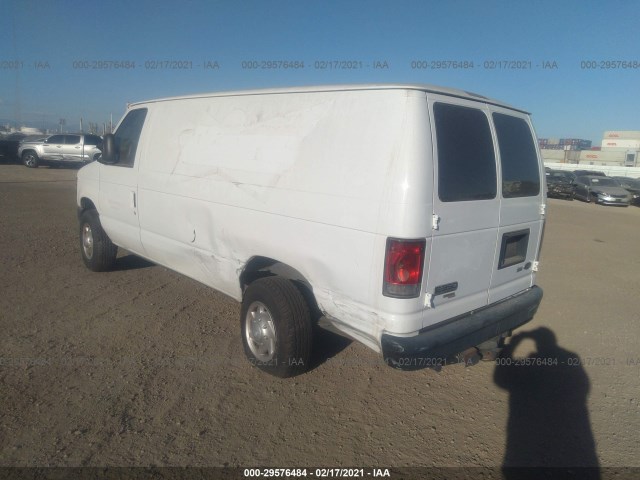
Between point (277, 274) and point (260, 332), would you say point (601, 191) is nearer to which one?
point (277, 274)

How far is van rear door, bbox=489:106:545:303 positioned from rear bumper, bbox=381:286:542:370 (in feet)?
0.39

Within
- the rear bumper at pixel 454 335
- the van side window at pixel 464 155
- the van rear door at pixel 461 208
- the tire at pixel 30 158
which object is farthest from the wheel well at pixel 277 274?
the tire at pixel 30 158

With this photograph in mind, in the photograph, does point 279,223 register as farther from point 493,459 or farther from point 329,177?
point 493,459

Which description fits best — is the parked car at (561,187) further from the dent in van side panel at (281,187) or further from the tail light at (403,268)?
the tail light at (403,268)

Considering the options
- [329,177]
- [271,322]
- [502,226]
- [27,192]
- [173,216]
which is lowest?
[27,192]

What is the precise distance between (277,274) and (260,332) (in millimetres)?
491

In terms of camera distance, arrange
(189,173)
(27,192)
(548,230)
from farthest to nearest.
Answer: (27,192) < (548,230) < (189,173)

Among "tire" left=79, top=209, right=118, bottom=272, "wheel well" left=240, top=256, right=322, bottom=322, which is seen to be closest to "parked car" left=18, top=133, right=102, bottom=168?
"tire" left=79, top=209, right=118, bottom=272

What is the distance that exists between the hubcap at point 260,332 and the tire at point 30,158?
25635mm

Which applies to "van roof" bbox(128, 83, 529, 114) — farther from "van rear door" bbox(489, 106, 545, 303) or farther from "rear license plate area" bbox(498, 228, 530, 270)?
"rear license plate area" bbox(498, 228, 530, 270)

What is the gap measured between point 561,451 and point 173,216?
3682 mm

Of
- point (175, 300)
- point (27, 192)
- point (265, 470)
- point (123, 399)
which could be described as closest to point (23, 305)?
point (175, 300)

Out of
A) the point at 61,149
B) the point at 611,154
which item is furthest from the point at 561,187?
the point at 611,154

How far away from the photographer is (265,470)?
8.91 ft
